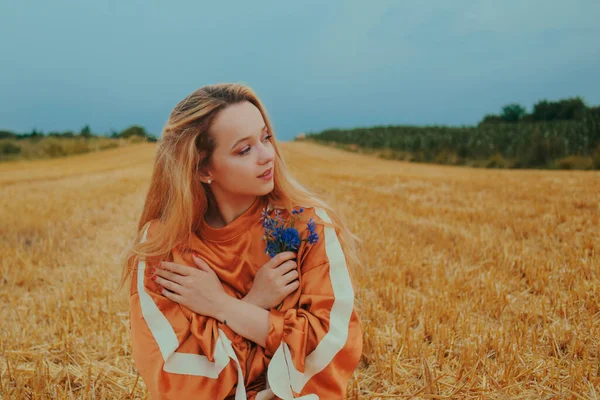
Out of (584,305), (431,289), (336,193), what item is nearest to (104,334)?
(431,289)

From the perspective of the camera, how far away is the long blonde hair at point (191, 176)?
216 centimetres

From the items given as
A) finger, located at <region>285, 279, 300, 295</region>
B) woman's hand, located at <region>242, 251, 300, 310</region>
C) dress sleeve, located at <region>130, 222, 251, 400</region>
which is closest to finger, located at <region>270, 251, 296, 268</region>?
woman's hand, located at <region>242, 251, 300, 310</region>

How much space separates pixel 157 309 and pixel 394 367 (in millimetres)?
1221

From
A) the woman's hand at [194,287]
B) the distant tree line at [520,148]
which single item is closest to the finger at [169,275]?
the woman's hand at [194,287]

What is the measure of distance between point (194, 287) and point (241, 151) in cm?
63

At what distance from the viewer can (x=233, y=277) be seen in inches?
83.7

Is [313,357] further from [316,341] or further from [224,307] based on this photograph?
[224,307]

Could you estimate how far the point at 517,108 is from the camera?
57.9 metres

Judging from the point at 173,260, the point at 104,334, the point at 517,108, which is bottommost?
the point at 104,334

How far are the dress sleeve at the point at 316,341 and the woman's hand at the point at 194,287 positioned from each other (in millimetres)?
263

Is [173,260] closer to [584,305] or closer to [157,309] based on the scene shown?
[157,309]

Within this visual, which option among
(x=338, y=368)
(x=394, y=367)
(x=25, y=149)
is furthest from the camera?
(x=25, y=149)

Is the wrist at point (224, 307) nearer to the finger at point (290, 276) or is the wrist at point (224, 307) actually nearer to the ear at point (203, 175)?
the finger at point (290, 276)

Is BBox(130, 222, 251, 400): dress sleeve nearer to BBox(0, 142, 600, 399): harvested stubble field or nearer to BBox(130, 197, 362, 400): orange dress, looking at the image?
BBox(130, 197, 362, 400): orange dress
